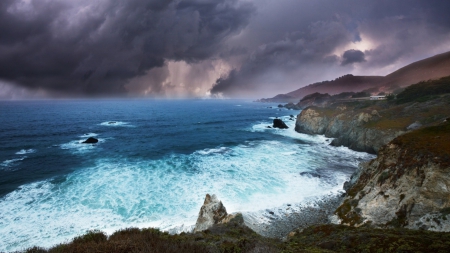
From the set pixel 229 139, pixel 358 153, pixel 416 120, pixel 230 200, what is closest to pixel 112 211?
pixel 230 200

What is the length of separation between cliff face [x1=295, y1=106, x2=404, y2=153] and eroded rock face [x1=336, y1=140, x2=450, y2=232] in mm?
25974

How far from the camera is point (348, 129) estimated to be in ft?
180

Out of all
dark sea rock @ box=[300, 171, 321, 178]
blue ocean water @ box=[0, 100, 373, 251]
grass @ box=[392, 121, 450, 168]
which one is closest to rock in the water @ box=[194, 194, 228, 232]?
blue ocean water @ box=[0, 100, 373, 251]

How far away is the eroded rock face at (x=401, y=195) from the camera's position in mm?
15252

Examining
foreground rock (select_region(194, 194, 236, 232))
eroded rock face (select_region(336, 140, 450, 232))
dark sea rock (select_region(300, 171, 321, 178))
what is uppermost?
eroded rock face (select_region(336, 140, 450, 232))

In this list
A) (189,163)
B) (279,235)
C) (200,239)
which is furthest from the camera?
(189,163)

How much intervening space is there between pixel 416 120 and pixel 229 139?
44107 mm

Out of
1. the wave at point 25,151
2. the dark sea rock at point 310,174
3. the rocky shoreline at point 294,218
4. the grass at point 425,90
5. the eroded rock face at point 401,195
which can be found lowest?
the rocky shoreline at point 294,218

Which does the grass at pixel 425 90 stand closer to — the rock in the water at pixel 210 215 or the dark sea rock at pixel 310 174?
the dark sea rock at pixel 310 174

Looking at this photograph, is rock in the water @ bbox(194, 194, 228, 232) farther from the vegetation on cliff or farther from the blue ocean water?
the vegetation on cliff

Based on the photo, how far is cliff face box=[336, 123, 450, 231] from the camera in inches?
610

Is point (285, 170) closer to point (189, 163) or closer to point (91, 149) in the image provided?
point (189, 163)

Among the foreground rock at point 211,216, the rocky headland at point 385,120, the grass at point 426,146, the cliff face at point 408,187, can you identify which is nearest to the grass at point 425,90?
the rocky headland at point 385,120

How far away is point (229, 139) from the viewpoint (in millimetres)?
62438
